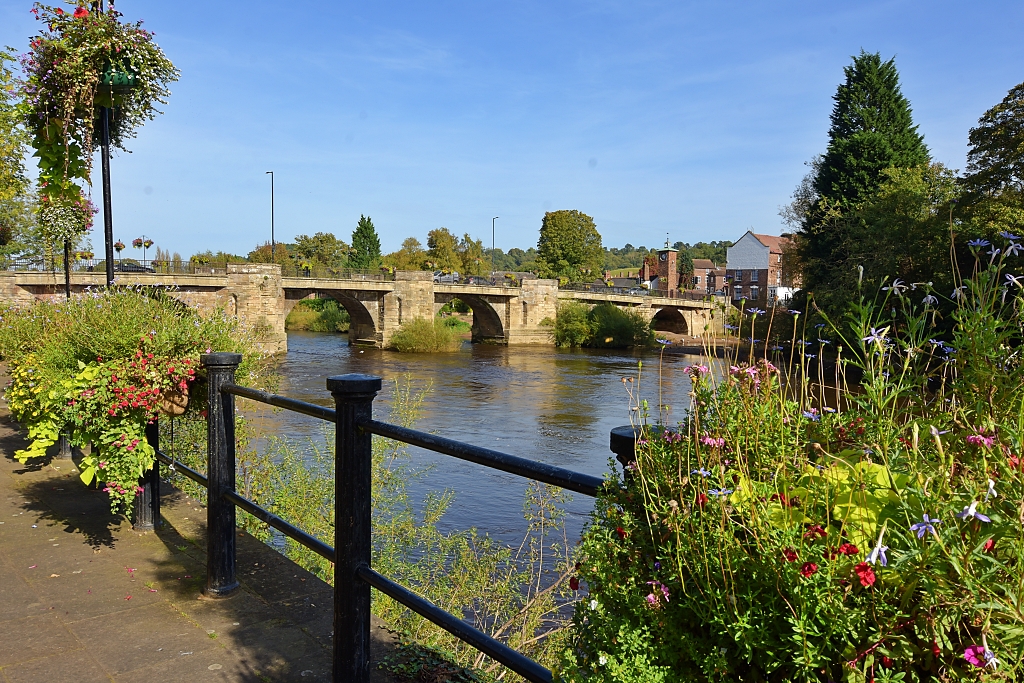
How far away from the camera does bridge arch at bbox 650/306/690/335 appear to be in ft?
189

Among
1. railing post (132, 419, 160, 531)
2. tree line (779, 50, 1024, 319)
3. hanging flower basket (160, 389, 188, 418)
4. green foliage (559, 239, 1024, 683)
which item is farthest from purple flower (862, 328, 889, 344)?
tree line (779, 50, 1024, 319)

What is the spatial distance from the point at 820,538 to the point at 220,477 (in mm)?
2997

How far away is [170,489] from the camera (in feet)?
17.7

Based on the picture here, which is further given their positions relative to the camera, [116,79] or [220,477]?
[116,79]

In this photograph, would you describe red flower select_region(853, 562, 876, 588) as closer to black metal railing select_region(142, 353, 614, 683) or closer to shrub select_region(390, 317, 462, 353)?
black metal railing select_region(142, 353, 614, 683)

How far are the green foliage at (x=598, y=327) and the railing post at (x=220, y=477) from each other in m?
42.4

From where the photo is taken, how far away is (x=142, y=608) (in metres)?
3.24

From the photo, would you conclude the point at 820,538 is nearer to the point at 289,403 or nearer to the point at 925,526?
the point at 925,526

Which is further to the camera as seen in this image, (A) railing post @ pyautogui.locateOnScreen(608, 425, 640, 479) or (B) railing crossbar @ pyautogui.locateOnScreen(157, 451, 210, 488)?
(B) railing crossbar @ pyautogui.locateOnScreen(157, 451, 210, 488)

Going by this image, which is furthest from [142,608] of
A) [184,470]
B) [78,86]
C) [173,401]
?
[78,86]

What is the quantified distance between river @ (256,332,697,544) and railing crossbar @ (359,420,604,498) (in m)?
0.30

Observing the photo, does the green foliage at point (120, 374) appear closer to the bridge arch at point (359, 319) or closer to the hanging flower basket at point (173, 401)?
the hanging flower basket at point (173, 401)

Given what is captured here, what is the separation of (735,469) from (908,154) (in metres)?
43.4

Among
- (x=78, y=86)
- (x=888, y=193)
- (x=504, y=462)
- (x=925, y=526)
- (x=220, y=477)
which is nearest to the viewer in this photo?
(x=925, y=526)
